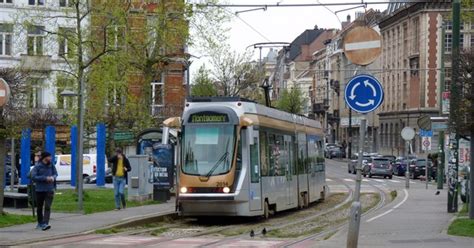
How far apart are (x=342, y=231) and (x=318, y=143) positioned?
15.5 metres

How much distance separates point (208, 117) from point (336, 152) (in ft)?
268

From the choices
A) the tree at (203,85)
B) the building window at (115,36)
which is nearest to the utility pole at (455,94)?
the building window at (115,36)

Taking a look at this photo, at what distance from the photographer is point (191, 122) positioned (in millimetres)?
23875

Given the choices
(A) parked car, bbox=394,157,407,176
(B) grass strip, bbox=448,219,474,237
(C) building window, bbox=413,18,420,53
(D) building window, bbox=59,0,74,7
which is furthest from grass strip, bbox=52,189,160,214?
(C) building window, bbox=413,18,420,53

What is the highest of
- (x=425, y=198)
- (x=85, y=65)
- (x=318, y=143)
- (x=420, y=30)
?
(x=420, y=30)

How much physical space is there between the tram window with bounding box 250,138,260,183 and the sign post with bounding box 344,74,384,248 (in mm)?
9359

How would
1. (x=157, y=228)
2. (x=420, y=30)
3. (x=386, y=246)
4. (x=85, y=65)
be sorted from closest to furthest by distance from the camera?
(x=386, y=246)
(x=157, y=228)
(x=85, y=65)
(x=420, y=30)

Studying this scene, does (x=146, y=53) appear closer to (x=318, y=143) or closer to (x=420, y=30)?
(x=318, y=143)

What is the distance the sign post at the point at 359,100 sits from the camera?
46.8 feet

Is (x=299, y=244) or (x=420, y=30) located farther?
(x=420, y=30)

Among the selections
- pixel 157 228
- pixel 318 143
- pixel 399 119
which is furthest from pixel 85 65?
pixel 399 119

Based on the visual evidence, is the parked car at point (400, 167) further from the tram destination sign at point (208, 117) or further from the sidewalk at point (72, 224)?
the tram destination sign at point (208, 117)

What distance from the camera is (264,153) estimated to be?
2477 centimetres

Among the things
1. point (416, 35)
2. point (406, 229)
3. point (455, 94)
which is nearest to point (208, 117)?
point (406, 229)
